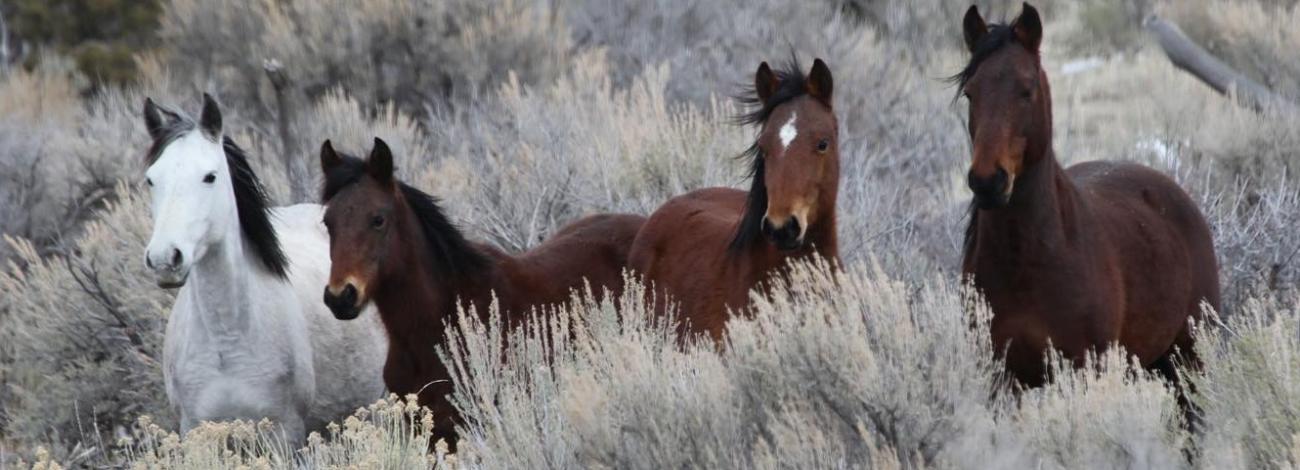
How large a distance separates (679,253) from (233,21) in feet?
25.3

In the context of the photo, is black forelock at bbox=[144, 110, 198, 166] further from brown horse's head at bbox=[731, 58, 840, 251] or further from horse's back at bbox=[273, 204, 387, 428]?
brown horse's head at bbox=[731, 58, 840, 251]

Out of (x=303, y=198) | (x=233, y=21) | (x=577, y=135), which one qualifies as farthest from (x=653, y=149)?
(x=233, y=21)

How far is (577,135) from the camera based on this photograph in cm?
982

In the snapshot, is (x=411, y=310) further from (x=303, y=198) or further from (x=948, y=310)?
(x=303, y=198)

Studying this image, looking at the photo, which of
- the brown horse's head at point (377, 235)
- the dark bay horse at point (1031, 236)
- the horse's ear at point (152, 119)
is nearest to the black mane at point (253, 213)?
the horse's ear at point (152, 119)

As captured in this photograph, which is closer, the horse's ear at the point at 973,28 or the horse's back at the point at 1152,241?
the horse's ear at the point at 973,28

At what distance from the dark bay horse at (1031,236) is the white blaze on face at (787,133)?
539mm

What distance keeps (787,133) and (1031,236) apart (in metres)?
0.82

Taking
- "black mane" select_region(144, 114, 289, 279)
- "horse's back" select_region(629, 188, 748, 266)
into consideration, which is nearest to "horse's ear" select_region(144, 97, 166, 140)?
"black mane" select_region(144, 114, 289, 279)

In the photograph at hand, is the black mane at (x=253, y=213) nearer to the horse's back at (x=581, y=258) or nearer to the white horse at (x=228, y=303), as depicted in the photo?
the white horse at (x=228, y=303)

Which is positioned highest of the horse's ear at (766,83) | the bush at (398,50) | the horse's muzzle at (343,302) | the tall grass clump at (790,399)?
the bush at (398,50)

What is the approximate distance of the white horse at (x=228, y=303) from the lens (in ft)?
20.1

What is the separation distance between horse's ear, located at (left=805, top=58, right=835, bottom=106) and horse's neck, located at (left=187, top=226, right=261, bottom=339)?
2135 millimetres

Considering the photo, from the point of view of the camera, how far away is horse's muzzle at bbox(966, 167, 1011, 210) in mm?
5277
